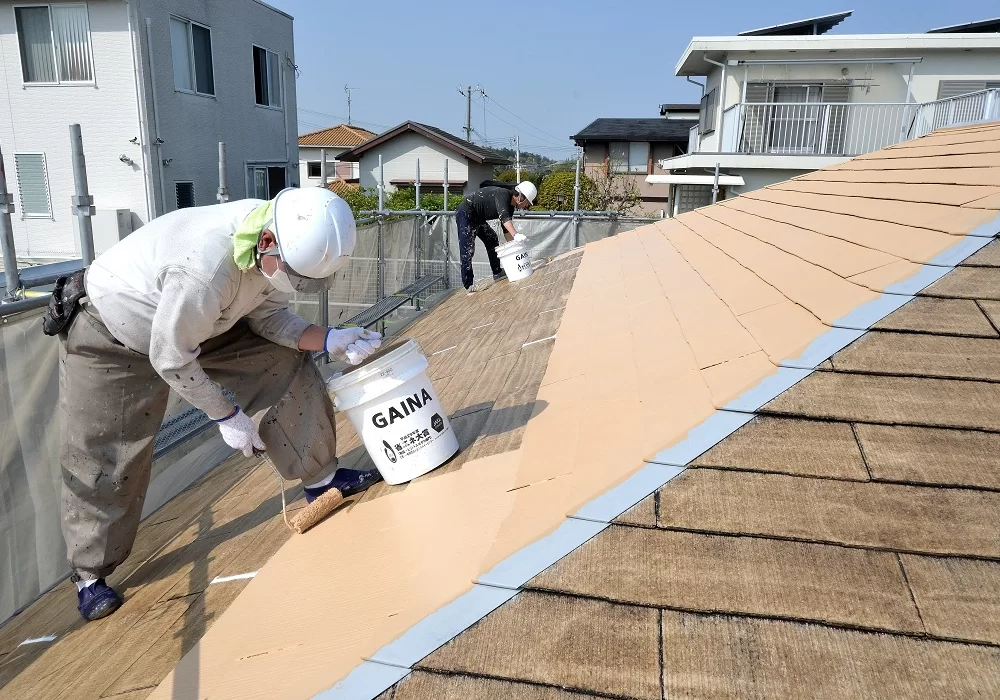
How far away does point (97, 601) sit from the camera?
109 inches

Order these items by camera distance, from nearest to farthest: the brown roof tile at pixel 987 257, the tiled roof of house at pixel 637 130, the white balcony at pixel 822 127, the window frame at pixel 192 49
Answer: the brown roof tile at pixel 987 257 < the window frame at pixel 192 49 < the white balcony at pixel 822 127 < the tiled roof of house at pixel 637 130

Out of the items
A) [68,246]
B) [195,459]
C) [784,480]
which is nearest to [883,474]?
[784,480]

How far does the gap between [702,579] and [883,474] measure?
1.90ft

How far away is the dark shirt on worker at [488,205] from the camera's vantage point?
32.1 ft

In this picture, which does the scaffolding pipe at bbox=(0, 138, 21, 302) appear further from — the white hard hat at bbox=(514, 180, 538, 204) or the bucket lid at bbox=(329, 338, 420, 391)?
the white hard hat at bbox=(514, 180, 538, 204)

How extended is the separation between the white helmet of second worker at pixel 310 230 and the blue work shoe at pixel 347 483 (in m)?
0.91

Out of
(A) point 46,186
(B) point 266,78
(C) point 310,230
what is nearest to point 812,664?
(C) point 310,230

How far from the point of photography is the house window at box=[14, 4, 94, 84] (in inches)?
539

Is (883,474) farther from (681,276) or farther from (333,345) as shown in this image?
(681,276)

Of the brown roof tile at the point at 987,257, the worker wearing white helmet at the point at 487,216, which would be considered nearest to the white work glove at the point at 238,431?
the brown roof tile at the point at 987,257

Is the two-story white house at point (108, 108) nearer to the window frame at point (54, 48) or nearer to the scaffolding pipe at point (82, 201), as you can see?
the window frame at point (54, 48)

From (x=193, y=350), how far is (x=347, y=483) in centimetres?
83

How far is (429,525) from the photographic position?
2.29 metres

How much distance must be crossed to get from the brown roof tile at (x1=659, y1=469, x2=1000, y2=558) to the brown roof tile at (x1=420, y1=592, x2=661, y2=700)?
323 millimetres
